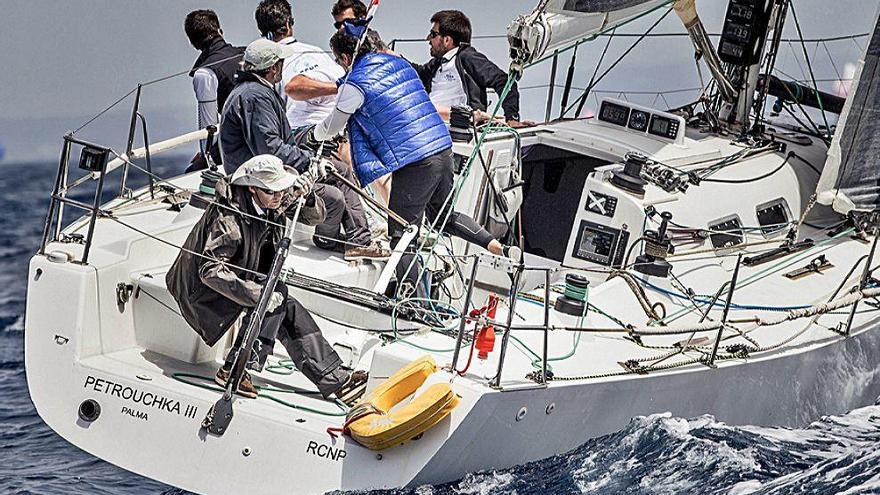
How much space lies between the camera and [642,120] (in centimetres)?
739

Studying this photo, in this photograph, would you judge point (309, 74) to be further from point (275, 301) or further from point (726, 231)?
point (726, 231)

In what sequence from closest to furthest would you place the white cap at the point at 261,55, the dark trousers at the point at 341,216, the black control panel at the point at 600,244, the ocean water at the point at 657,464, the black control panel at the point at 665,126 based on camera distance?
the ocean water at the point at 657,464
the white cap at the point at 261,55
the dark trousers at the point at 341,216
the black control panel at the point at 600,244
the black control panel at the point at 665,126

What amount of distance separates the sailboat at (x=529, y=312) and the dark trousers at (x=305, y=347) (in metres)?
0.11

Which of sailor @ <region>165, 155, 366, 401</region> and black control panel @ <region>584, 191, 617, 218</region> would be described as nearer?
sailor @ <region>165, 155, 366, 401</region>

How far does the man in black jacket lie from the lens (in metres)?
7.72

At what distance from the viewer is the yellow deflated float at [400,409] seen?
14.7ft

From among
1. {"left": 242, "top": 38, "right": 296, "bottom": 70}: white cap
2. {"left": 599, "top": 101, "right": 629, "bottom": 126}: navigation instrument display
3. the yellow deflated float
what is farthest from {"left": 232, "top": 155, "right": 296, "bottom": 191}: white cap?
{"left": 599, "top": 101, "right": 629, "bottom": 126}: navigation instrument display

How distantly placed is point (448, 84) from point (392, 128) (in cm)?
211

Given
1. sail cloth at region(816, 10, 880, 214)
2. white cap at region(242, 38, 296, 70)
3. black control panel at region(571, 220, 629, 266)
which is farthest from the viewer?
sail cloth at region(816, 10, 880, 214)

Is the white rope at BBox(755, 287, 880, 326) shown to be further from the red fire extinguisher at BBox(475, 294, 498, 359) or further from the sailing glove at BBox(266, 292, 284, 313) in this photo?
the sailing glove at BBox(266, 292, 284, 313)

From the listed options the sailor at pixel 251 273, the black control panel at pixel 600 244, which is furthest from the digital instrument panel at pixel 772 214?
the sailor at pixel 251 273

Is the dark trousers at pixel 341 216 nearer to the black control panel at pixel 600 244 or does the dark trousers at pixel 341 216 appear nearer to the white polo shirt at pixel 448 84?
the black control panel at pixel 600 244

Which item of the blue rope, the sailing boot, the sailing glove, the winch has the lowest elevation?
the sailing boot

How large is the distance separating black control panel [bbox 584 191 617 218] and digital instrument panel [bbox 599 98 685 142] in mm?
1126
